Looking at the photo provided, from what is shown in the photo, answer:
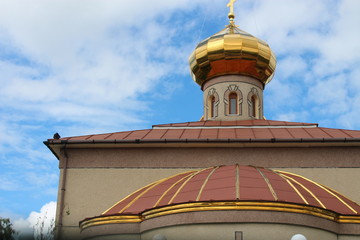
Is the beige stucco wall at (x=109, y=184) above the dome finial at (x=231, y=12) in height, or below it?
below

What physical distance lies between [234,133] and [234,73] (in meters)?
3.80

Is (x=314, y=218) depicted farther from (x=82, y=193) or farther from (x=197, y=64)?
(x=197, y=64)

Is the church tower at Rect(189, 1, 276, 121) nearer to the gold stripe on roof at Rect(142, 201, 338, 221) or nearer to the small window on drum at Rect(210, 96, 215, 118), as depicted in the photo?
the small window on drum at Rect(210, 96, 215, 118)

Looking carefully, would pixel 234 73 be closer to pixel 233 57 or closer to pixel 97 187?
pixel 233 57

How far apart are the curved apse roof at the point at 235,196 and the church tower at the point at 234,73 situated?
20.3 ft

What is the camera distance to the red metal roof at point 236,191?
1038 centimetres

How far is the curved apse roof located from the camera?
10023mm

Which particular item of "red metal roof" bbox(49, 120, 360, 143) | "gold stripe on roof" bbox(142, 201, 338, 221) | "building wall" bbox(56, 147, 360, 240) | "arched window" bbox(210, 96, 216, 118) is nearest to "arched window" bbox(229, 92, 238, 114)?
"arched window" bbox(210, 96, 216, 118)

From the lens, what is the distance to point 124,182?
14453 mm

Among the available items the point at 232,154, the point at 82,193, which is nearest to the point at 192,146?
the point at 232,154

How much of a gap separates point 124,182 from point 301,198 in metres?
5.15

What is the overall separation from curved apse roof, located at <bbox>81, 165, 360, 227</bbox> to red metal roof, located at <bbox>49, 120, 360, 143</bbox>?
7.91 ft

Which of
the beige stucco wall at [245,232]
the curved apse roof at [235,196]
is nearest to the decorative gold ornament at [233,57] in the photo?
the curved apse roof at [235,196]

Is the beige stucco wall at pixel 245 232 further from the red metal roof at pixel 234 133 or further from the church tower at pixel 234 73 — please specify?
the church tower at pixel 234 73
